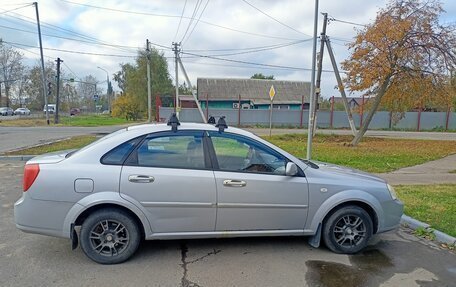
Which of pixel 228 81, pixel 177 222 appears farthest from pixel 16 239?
pixel 228 81

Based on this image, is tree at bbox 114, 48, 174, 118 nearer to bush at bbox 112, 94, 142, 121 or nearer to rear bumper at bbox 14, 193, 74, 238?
bush at bbox 112, 94, 142, 121

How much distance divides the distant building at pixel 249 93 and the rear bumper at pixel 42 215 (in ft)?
115

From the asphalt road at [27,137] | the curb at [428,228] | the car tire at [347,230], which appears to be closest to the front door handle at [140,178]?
the car tire at [347,230]

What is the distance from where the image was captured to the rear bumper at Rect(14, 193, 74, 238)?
10.9 ft

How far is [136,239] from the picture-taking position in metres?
3.47

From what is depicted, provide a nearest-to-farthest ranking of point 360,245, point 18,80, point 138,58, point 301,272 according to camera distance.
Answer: point 301,272
point 360,245
point 138,58
point 18,80

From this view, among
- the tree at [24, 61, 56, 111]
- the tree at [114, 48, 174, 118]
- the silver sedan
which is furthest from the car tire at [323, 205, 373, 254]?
the tree at [24, 61, 56, 111]

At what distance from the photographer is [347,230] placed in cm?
383

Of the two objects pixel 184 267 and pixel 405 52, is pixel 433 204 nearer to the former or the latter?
pixel 184 267

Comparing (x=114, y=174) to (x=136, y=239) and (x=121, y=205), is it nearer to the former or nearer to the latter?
(x=121, y=205)

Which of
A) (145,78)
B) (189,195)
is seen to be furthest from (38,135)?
(145,78)

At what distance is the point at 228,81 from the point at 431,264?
4123 centimetres

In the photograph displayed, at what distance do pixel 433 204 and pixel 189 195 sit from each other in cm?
475

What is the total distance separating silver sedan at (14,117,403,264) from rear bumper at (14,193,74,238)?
0.04 feet
